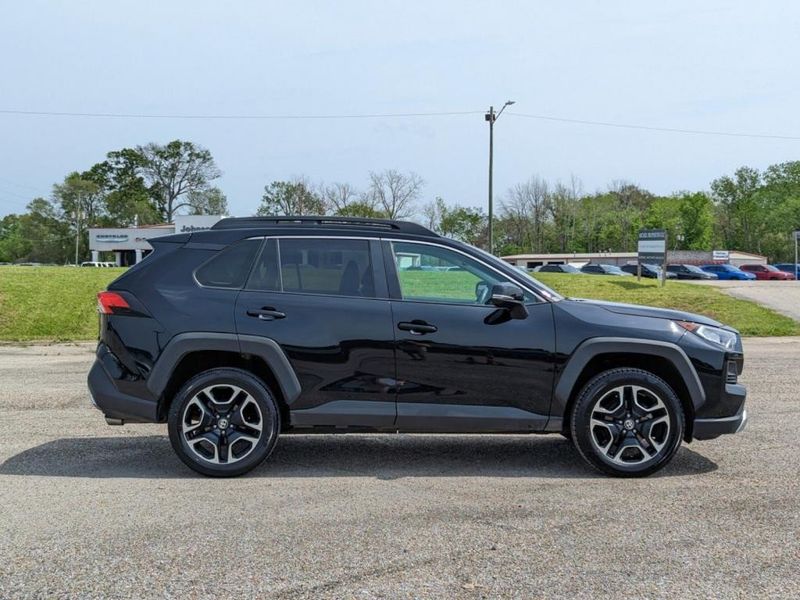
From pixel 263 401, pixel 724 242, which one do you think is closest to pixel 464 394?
pixel 263 401

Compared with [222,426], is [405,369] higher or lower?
higher

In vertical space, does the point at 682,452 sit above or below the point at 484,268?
below

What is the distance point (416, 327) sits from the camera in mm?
→ 5297

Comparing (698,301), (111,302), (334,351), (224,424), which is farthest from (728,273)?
(111,302)

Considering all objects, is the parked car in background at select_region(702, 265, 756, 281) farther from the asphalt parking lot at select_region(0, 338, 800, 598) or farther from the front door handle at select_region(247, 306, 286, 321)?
the front door handle at select_region(247, 306, 286, 321)

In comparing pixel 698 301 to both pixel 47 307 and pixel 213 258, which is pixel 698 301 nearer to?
pixel 47 307

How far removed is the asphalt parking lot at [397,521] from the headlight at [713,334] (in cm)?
96

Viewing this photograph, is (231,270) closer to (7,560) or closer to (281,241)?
(281,241)

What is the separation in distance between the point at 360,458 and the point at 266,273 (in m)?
1.68

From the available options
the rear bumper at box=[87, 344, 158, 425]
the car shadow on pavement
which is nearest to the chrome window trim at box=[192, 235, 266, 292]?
the rear bumper at box=[87, 344, 158, 425]

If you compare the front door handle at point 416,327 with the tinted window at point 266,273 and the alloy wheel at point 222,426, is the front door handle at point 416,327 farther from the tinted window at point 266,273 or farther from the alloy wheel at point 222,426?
the alloy wheel at point 222,426

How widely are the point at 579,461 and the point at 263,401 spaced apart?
2512 millimetres

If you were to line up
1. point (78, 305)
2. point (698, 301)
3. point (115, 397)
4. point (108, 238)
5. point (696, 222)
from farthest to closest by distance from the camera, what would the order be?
point (696, 222)
point (108, 238)
point (698, 301)
point (78, 305)
point (115, 397)

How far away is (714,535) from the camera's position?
4156 mm
